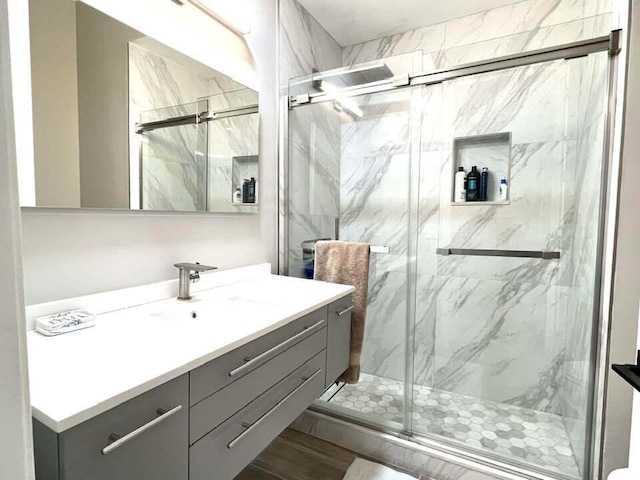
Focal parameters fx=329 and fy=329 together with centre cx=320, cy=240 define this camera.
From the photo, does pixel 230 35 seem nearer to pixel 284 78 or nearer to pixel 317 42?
pixel 284 78

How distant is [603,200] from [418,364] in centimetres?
147

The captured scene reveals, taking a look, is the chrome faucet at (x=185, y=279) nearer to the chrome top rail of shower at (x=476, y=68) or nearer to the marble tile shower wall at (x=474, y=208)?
the marble tile shower wall at (x=474, y=208)

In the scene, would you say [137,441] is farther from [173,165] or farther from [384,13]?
[384,13]

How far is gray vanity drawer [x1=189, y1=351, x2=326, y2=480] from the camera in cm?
85

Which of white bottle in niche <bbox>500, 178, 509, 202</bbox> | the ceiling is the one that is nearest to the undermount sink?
white bottle in niche <bbox>500, 178, 509, 202</bbox>

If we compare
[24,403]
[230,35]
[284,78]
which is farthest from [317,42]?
[24,403]

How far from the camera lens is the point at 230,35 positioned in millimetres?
1645

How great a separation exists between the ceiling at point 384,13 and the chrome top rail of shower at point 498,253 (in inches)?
61.1

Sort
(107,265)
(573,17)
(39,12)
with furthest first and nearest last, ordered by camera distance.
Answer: (573,17) < (107,265) < (39,12)

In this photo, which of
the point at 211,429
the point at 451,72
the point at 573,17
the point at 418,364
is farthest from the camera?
the point at 418,364

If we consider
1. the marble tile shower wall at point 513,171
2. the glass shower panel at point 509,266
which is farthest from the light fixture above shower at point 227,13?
the glass shower panel at point 509,266

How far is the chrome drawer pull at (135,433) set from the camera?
627mm

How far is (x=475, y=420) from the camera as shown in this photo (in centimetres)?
196

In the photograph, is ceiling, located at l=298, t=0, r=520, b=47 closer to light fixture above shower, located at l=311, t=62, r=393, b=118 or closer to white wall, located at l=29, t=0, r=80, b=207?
light fixture above shower, located at l=311, t=62, r=393, b=118
